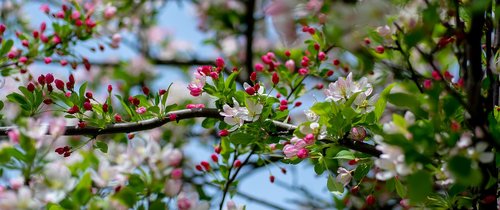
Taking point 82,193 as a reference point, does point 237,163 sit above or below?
below

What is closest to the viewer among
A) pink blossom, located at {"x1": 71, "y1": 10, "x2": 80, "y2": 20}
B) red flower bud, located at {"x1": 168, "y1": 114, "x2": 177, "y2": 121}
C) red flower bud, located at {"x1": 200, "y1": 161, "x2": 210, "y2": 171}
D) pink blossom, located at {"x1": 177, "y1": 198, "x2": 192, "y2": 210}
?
pink blossom, located at {"x1": 177, "y1": 198, "x2": 192, "y2": 210}

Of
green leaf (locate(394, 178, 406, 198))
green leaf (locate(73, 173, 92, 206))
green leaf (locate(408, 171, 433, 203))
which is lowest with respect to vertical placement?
green leaf (locate(394, 178, 406, 198))

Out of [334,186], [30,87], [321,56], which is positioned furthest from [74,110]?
[321,56]

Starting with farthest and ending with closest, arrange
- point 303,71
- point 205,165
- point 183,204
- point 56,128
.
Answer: point 303,71, point 205,165, point 183,204, point 56,128

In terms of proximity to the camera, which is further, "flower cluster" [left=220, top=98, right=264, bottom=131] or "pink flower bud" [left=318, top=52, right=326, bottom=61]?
"pink flower bud" [left=318, top=52, right=326, bottom=61]

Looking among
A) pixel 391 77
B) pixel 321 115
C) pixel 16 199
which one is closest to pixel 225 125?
pixel 321 115

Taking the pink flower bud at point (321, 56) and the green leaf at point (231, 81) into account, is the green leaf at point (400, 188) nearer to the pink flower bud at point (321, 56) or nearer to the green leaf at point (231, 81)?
the green leaf at point (231, 81)

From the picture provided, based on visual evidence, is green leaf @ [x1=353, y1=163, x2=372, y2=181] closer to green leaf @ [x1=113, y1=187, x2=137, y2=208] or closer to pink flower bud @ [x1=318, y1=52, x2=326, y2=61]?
pink flower bud @ [x1=318, y1=52, x2=326, y2=61]

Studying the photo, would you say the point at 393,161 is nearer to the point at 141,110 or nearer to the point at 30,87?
the point at 141,110

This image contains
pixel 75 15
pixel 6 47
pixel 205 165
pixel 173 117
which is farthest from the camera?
pixel 75 15

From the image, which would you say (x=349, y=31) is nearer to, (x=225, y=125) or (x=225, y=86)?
(x=225, y=86)

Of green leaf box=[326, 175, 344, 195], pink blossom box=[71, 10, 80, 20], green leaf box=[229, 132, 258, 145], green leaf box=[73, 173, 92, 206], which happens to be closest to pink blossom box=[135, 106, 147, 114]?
green leaf box=[229, 132, 258, 145]

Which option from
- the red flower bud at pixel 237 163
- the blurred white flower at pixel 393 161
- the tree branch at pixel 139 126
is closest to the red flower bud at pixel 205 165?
the red flower bud at pixel 237 163

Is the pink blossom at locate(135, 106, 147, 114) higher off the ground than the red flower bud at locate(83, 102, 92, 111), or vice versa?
the red flower bud at locate(83, 102, 92, 111)
